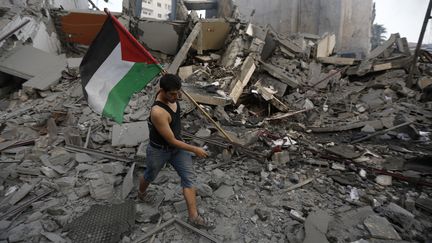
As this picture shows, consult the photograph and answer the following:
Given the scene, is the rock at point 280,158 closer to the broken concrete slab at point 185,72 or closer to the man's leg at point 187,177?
the man's leg at point 187,177

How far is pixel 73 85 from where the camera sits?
23.6ft

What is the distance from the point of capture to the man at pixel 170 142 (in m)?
2.81

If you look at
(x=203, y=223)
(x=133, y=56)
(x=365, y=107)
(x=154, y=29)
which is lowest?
(x=203, y=223)

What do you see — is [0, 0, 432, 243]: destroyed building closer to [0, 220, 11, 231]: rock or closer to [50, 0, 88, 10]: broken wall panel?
[0, 220, 11, 231]: rock

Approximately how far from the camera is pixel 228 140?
4.65 meters

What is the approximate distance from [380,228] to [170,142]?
2.60m

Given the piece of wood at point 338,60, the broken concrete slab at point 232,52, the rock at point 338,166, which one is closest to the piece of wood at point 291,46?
the piece of wood at point 338,60

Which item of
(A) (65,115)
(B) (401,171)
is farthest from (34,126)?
(B) (401,171)

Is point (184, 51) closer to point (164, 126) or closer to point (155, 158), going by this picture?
point (155, 158)

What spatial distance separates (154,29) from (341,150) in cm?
709

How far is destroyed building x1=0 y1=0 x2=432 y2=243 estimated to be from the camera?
3279mm

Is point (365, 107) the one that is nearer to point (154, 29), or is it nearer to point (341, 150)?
point (341, 150)

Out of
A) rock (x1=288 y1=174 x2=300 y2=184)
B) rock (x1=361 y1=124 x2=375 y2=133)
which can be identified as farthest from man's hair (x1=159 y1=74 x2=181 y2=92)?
A: rock (x1=361 y1=124 x2=375 y2=133)

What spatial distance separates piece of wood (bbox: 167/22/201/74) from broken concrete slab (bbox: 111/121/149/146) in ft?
9.87
